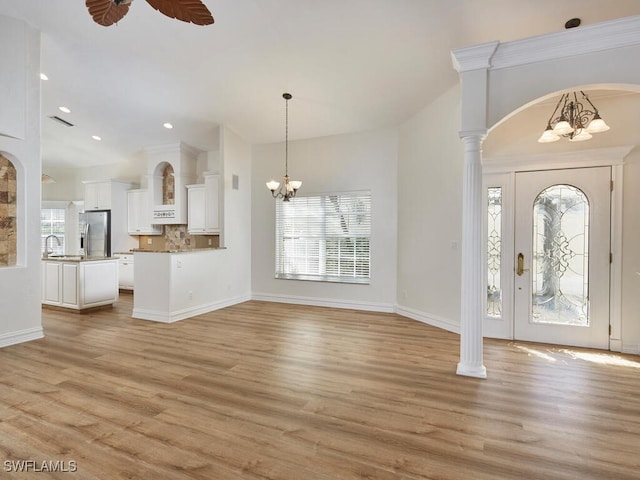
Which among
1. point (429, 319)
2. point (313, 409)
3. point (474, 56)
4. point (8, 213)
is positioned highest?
point (474, 56)

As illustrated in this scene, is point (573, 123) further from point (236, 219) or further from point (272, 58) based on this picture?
point (236, 219)

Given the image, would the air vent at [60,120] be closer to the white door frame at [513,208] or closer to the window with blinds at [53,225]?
the window with blinds at [53,225]

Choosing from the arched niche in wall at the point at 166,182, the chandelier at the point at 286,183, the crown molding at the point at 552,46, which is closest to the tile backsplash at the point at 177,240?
the arched niche in wall at the point at 166,182

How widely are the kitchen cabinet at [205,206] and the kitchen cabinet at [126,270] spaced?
6.31 ft

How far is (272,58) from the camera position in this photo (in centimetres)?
405

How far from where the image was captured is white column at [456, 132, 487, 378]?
9.88ft

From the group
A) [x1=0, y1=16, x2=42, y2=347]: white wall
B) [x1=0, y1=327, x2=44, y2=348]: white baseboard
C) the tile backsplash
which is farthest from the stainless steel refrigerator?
[x1=0, y1=327, x2=44, y2=348]: white baseboard

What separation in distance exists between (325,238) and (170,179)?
3.94 metres

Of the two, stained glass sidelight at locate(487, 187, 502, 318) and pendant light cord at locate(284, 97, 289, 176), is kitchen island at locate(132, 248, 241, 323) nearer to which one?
pendant light cord at locate(284, 97, 289, 176)

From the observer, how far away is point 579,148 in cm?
380

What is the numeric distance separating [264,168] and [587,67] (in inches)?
205

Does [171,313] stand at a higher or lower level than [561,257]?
lower

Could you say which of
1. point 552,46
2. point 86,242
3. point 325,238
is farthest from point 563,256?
point 86,242

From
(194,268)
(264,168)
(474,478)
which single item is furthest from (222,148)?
(474,478)
